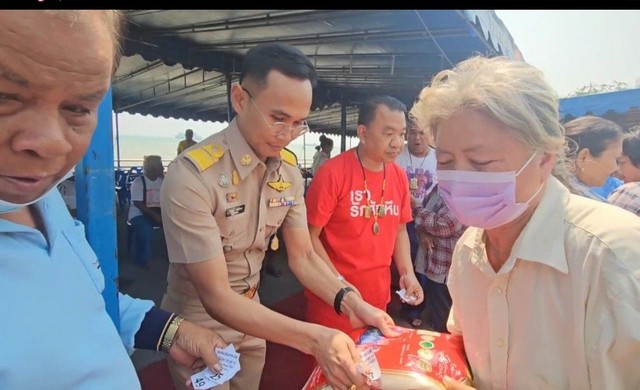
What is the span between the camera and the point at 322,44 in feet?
16.9

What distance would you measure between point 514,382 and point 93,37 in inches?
54.4

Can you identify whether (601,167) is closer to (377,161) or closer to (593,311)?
(377,161)

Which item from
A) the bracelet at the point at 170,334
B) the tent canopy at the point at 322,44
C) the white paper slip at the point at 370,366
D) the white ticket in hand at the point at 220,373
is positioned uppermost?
the tent canopy at the point at 322,44

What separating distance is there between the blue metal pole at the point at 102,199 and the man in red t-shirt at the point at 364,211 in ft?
4.03

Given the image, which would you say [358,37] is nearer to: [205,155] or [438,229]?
[438,229]

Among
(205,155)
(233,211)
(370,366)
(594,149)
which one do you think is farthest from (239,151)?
(594,149)

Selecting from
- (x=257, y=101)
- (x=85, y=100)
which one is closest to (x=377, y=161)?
(x=257, y=101)

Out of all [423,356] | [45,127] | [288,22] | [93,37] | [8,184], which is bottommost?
[423,356]

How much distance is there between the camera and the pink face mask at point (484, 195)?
1238mm

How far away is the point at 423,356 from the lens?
4.58ft

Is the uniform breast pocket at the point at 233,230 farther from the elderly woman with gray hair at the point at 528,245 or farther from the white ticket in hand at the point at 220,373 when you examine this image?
the elderly woman with gray hair at the point at 528,245

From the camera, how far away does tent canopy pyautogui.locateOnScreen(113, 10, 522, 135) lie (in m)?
3.96

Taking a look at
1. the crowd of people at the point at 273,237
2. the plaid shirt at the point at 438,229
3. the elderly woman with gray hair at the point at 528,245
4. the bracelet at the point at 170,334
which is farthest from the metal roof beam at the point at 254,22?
the bracelet at the point at 170,334

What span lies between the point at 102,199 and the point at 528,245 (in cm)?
139
